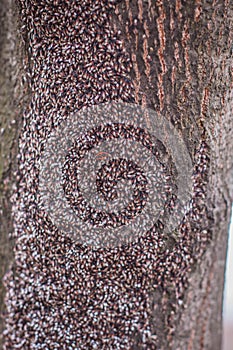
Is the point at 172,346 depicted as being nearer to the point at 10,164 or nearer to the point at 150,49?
the point at 10,164

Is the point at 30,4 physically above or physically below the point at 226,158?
above

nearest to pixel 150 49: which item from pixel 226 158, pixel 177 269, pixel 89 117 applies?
pixel 89 117

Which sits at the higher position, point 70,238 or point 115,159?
point 115,159

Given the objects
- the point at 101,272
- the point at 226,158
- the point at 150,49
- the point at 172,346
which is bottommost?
the point at 172,346

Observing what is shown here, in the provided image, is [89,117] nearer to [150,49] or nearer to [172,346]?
[150,49]

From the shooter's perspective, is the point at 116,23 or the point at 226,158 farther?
the point at 226,158
